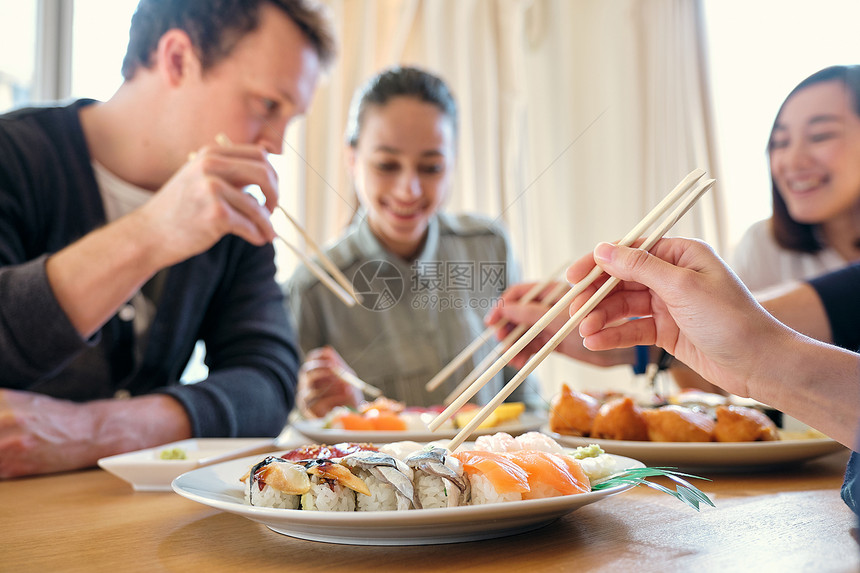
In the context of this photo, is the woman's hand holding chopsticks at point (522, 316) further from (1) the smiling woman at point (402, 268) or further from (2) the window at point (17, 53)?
(2) the window at point (17, 53)

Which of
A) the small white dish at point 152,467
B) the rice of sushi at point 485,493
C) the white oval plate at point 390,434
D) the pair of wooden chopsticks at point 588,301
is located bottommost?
the white oval plate at point 390,434

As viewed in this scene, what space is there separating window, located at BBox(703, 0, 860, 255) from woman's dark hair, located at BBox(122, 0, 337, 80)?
3.91ft

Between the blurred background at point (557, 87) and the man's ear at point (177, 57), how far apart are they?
14 centimetres

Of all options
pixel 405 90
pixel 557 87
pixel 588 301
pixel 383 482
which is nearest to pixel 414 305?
→ pixel 588 301

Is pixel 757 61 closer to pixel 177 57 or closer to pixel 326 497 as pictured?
pixel 177 57

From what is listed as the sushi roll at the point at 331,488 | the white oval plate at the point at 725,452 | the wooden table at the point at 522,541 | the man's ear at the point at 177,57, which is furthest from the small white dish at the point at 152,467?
the man's ear at the point at 177,57

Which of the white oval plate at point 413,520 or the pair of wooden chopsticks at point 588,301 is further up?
the pair of wooden chopsticks at point 588,301

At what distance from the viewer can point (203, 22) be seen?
135 centimetres

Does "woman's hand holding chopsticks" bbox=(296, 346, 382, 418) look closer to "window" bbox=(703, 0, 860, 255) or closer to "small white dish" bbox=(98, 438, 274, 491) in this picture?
"small white dish" bbox=(98, 438, 274, 491)

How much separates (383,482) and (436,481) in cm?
4

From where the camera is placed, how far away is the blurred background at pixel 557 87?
1.74m

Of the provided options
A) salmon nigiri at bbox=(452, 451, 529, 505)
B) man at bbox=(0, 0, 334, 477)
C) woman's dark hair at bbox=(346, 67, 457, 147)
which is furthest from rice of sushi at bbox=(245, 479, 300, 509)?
woman's dark hair at bbox=(346, 67, 457, 147)

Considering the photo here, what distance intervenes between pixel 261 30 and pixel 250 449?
94 cm

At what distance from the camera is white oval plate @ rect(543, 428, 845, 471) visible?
0.65m
